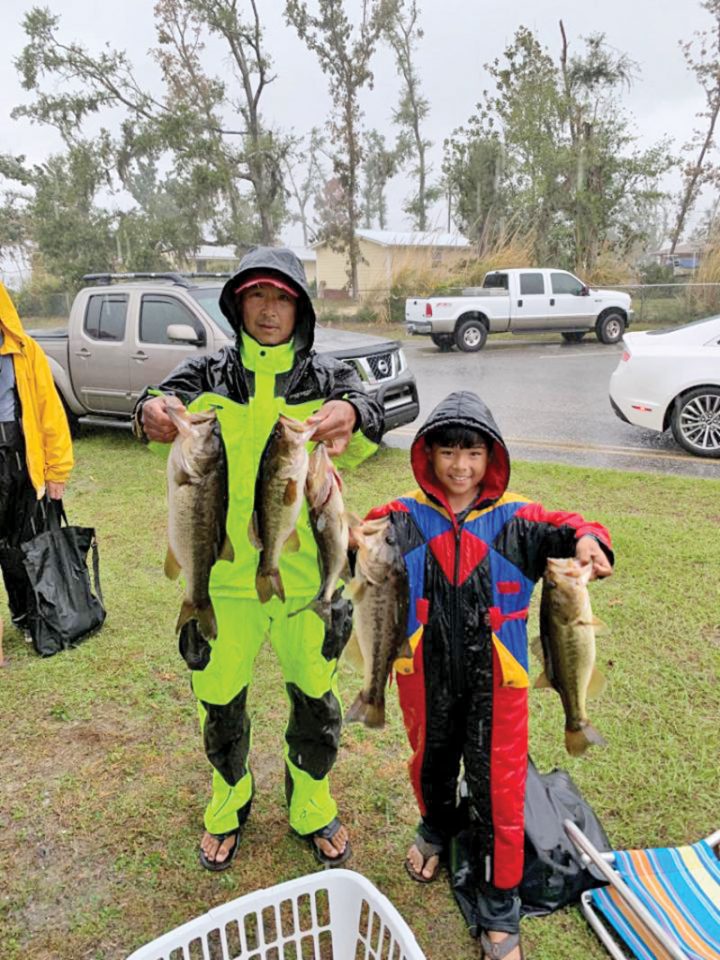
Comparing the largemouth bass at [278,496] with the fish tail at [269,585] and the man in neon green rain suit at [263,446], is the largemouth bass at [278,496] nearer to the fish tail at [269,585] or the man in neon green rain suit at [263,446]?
the fish tail at [269,585]

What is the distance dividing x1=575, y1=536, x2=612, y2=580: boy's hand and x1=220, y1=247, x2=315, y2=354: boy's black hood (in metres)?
1.11

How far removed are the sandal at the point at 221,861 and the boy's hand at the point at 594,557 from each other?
1.82 metres

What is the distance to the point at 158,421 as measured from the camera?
2039 millimetres

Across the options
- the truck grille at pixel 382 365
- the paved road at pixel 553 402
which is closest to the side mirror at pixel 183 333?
the truck grille at pixel 382 365

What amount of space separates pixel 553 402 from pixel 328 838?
370 inches

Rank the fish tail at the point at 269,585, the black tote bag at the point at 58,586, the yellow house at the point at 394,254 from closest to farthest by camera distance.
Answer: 1. the fish tail at the point at 269,585
2. the black tote bag at the point at 58,586
3. the yellow house at the point at 394,254

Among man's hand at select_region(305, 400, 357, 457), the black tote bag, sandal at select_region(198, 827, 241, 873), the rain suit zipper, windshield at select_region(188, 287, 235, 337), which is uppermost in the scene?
windshield at select_region(188, 287, 235, 337)

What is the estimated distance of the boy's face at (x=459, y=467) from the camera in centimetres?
213

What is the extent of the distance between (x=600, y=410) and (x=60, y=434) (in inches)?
335

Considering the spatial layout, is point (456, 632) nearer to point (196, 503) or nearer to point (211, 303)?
point (196, 503)

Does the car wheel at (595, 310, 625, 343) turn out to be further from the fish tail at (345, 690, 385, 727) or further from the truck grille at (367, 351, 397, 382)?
the fish tail at (345, 690, 385, 727)

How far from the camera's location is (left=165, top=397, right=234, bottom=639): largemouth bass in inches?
75.1

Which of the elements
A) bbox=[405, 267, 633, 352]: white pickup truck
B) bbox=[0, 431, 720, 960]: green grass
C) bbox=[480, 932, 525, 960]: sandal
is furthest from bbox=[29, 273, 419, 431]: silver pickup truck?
bbox=[405, 267, 633, 352]: white pickup truck

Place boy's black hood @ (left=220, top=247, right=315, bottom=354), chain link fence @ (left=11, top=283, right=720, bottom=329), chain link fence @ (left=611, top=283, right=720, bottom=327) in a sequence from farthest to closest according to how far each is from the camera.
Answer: chain link fence @ (left=11, top=283, right=720, bottom=329)
chain link fence @ (left=611, top=283, right=720, bottom=327)
boy's black hood @ (left=220, top=247, right=315, bottom=354)
